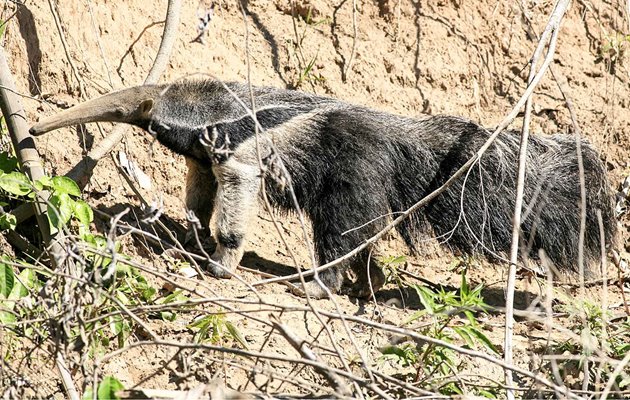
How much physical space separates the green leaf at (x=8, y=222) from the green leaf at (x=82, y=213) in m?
0.53

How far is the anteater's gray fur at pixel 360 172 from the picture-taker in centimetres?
779

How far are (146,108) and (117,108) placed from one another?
0.23 m

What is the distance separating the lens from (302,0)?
32.2 feet

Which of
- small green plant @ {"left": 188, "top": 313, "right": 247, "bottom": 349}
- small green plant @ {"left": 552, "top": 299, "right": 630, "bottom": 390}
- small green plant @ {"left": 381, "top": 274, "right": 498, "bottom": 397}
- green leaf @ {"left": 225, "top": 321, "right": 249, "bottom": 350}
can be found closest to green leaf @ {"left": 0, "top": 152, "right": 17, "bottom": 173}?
small green plant @ {"left": 188, "top": 313, "right": 247, "bottom": 349}

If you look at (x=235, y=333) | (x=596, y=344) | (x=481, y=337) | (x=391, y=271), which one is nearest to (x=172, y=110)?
(x=391, y=271)

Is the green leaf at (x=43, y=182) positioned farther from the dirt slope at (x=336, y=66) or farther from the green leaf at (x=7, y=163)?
the dirt slope at (x=336, y=66)

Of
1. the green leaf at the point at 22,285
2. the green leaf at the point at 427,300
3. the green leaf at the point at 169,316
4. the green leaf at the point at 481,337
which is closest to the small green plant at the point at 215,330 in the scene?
the green leaf at the point at 169,316

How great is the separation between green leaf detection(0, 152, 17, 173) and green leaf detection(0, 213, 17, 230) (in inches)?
13.9

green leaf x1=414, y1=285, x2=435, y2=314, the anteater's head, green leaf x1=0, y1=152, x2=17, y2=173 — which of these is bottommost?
green leaf x1=414, y1=285, x2=435, y2=314

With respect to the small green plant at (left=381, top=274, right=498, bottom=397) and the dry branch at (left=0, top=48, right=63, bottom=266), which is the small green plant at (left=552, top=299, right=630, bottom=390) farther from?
the dry branch at (left=0, top=48, right=63, bottom=266)

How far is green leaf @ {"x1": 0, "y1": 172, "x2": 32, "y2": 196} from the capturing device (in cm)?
636

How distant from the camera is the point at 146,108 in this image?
770cm

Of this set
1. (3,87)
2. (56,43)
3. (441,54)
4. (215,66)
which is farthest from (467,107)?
(3,87)

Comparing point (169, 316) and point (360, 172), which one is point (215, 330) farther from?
point (360, 172)
